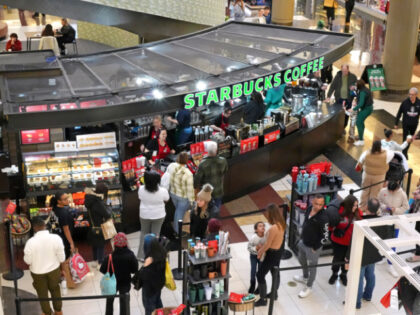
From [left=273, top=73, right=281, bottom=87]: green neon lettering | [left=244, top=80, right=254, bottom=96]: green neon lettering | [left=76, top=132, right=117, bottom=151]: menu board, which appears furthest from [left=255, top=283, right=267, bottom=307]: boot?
[left=273, top=73, right=281, bottom=87]: green neon lettering

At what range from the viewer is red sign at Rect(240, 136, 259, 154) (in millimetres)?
12352

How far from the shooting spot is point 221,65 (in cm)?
1298

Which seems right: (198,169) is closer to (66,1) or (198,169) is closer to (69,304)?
(69,304)

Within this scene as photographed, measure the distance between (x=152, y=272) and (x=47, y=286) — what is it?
1497 mm

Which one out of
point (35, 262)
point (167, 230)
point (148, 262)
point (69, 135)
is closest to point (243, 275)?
point (167, 230)

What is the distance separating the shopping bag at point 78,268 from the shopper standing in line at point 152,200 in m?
1.03

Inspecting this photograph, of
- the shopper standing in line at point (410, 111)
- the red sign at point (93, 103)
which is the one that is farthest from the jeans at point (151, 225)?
the shopper standing in line at point (410, 111)

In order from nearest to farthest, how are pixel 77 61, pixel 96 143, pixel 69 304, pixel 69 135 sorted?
pixel 69 304 < pixel 96 143 < pixel 69 135 < pixel 77 61

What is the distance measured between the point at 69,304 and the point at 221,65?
18.7ft

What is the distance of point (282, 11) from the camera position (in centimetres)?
2662

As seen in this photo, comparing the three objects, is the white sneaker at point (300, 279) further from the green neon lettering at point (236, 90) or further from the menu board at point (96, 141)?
the menu board at point (96, 141)

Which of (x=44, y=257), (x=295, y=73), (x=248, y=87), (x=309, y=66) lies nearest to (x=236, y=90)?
(x=248, y=87)

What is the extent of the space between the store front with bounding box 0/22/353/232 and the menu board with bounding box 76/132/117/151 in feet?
0.05

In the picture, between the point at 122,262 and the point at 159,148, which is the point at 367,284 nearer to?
the point at 122,262
